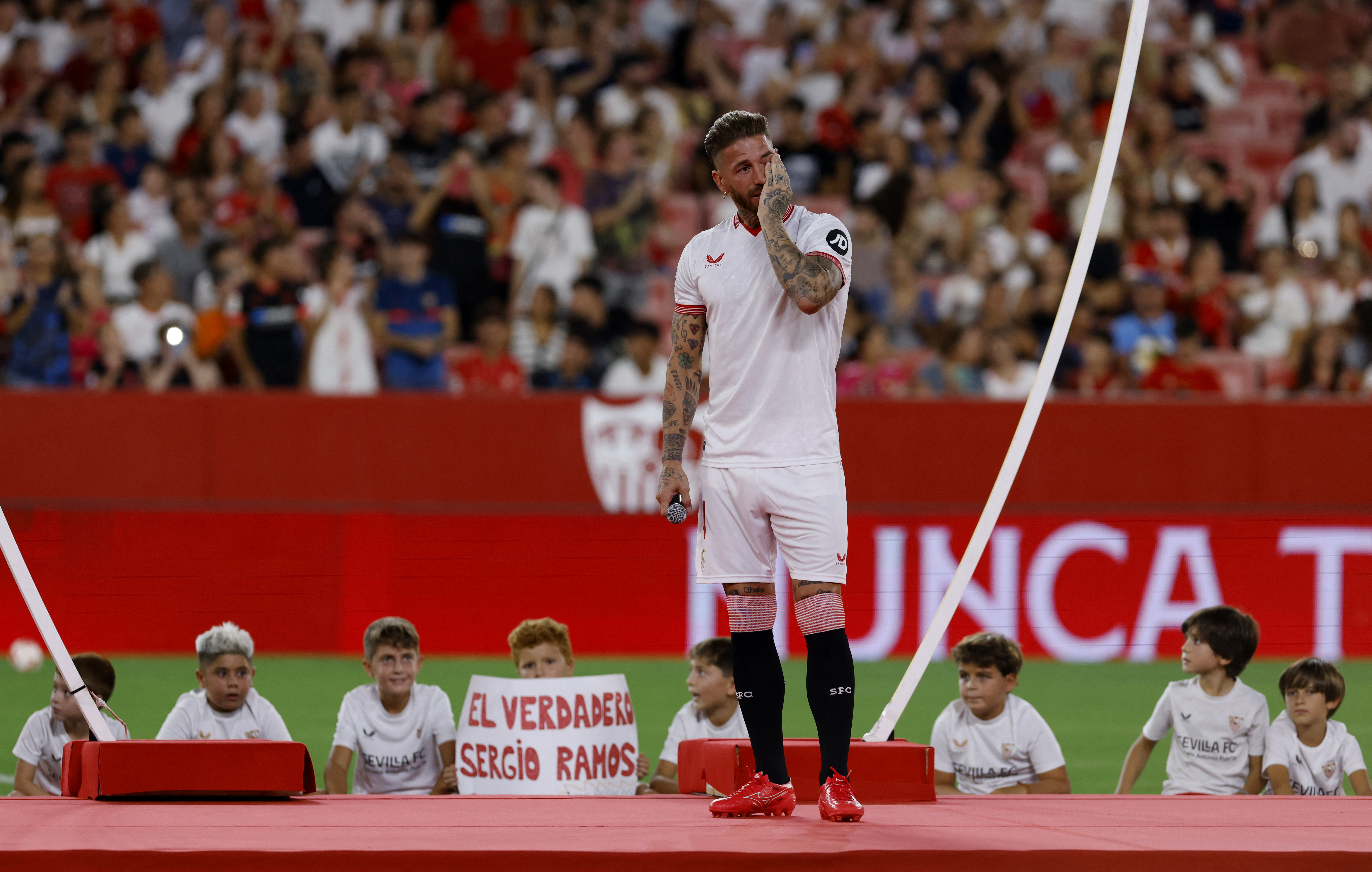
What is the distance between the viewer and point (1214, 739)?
6816 mm

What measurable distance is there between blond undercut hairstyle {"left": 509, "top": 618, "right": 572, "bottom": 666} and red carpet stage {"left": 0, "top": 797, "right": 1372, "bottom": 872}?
5.21 feet

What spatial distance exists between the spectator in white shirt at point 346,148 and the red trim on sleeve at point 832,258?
1045 cm

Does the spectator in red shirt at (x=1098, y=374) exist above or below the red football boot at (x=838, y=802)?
above

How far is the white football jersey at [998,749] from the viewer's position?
6.85 metres

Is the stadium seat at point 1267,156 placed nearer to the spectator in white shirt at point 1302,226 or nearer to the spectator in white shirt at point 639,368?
the spectator in white shirt at point 1302,226

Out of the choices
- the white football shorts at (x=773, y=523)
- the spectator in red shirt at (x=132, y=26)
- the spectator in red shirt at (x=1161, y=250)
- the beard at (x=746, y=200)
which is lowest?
the white football shorts at (x=773, y=523)

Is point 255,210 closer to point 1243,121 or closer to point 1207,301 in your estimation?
point 1207,301

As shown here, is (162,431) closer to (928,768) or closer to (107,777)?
(107,777)

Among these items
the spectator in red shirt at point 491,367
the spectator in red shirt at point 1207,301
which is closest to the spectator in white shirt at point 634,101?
the spectator in red shirt at point 491,367

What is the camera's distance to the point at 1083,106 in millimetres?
16578

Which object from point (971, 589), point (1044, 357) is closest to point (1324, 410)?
point (971, 589)

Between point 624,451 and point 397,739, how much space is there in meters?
5.60

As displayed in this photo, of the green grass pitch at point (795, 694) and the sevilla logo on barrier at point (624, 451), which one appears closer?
the green grass pitch at point (795, 694)

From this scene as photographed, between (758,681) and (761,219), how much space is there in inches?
54.3
